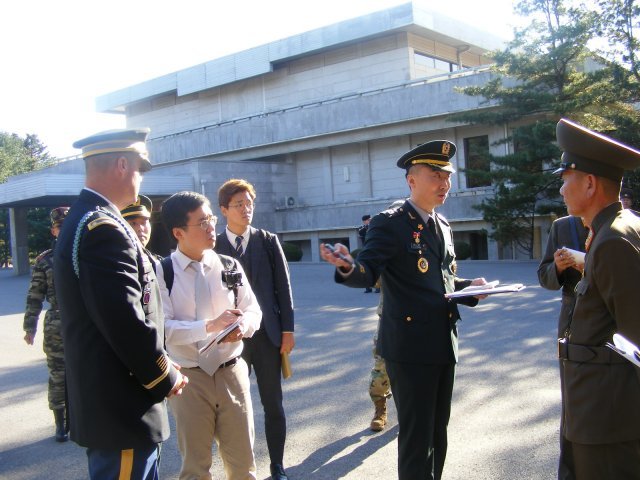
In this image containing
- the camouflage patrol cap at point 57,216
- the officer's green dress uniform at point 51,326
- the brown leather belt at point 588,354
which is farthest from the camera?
the camouflage patrol cap at point 57,216

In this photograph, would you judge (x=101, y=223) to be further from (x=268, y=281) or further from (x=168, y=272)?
(x=268, y=281)

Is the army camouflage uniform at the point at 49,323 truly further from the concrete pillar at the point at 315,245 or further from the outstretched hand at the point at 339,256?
the concrete pillar at the point at 315,245

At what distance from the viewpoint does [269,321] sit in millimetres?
4473

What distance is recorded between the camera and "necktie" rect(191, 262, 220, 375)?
355cm

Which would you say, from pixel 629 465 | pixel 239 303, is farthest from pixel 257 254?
pixel 629 465

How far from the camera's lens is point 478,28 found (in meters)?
34.7

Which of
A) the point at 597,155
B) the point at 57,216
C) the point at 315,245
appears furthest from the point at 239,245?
the point at 315,245

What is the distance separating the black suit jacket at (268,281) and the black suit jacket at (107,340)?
70.9 inches

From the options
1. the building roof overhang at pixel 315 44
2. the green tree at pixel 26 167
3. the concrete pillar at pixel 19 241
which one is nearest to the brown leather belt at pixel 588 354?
the building roof overhang at pixel 315 44

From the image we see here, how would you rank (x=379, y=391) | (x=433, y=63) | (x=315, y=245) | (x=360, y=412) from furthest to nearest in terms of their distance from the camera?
(x=433, y=63)
(x=315, y=245)
(x=360, y=412)
(x=379, y=391)

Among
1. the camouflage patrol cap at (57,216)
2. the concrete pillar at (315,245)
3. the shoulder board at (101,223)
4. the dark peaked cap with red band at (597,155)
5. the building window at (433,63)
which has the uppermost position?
the building window at (433,63)

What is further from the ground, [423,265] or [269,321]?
[423,265]

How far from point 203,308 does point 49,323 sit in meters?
2.92

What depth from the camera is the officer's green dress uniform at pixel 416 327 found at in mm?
3570
